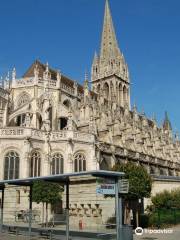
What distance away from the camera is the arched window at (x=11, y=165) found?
90.7 ft

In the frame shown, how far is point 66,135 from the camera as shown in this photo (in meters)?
29.7

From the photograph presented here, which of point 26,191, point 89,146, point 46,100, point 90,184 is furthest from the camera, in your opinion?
point 46,100

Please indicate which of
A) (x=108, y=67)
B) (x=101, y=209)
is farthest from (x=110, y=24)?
(x=101, y=209)

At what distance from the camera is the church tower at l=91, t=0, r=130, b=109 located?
234 feet

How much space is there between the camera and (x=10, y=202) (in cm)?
1927

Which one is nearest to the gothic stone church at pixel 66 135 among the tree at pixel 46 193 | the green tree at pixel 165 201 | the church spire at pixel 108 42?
the tree at pixel 46 193

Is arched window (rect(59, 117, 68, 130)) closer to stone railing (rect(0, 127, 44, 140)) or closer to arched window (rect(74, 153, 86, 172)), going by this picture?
arched window (rect(74, 153, 86, 172))

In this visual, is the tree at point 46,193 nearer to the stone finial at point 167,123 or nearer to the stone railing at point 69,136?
the stone railing at point 69,136

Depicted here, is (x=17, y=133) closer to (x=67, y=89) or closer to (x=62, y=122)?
(x=62, y=122)

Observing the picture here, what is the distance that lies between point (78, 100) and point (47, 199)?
27795 mm

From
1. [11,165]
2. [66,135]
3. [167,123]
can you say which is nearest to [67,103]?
[66,135]

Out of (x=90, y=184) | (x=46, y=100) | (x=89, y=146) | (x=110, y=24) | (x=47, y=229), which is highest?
(x=110, y=24)

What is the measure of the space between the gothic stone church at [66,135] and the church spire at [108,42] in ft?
31.9

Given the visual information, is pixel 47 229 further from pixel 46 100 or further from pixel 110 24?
pixel 110 24
